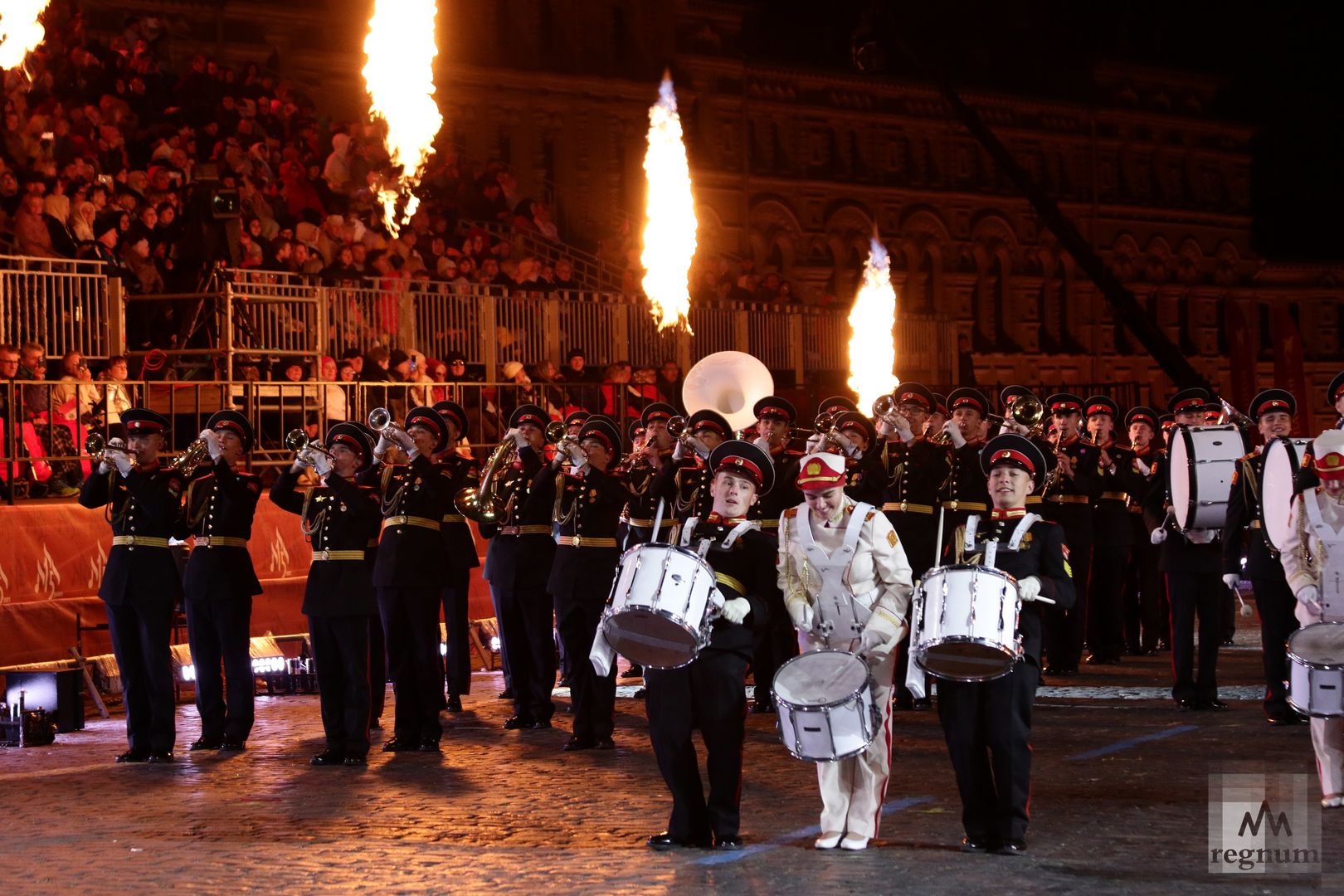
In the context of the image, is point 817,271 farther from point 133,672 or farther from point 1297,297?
point 133,672

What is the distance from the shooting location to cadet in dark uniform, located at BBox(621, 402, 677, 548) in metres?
14.2

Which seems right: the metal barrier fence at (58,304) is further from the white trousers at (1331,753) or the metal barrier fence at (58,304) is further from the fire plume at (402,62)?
the white trousers at (1331,753)

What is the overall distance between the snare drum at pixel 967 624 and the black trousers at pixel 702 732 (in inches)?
35.3

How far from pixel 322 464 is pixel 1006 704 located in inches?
193

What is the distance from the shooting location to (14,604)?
15.5 meters

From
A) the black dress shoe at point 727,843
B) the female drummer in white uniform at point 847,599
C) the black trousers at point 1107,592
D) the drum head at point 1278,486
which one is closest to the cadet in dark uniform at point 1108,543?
the black trousers at point 1107,592

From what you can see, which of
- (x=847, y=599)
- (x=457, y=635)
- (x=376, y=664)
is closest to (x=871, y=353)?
(x=457, y=635)

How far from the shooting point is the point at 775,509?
14133mm

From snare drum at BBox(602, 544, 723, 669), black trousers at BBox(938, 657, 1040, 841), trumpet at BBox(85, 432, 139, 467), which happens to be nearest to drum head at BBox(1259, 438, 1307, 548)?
black trousers at BBox(938, 657, 1040, 841)

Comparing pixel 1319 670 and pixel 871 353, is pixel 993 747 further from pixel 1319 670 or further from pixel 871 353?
pixel 871 353

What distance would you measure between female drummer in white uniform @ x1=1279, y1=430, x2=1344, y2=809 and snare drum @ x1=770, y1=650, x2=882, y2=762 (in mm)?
2496

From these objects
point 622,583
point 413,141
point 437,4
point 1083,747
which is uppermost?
point 437,4

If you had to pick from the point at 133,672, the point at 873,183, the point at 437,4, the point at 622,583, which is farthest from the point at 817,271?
the point at 622,583

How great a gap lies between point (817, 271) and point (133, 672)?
2594cm
